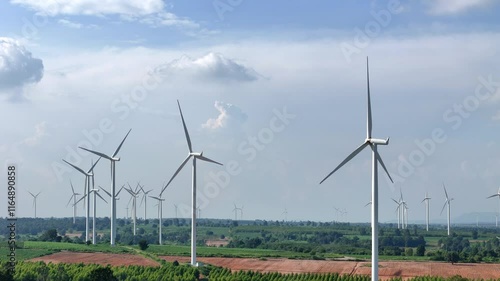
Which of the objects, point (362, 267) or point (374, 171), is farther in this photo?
point (362, 267)

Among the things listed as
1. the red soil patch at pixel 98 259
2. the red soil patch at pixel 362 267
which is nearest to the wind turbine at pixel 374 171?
the red soil patch at pixel 362 267

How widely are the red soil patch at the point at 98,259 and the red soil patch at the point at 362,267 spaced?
629cm

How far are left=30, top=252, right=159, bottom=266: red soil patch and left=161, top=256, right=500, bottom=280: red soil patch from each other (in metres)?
6.29

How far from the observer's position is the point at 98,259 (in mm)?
118750

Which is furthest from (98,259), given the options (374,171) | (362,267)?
(374,171)

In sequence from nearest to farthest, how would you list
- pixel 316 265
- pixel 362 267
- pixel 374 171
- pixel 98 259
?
pixel 374 171, pixel 362 267, pixel 316 265, pixel 98 259

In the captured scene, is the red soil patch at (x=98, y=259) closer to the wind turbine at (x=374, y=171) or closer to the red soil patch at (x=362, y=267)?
the red soil patch at (x=362, y=267)

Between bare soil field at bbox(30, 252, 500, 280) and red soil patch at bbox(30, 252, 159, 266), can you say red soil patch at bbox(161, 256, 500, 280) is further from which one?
red soil patch at bbox(30, 252, 159, 266)

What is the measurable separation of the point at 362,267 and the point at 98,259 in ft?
148

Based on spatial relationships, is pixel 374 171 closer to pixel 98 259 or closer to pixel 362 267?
pixel 362 267

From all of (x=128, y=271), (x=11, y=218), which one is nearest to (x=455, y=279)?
(x=128, y=271)

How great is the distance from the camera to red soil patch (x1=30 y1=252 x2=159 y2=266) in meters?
113

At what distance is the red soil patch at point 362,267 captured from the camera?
105m

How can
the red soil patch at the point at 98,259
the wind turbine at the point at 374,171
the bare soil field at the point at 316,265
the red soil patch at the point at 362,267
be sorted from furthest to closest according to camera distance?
the red soil patch at the point at 98,259
the bare soil field at the point at 316,265
the red soil patch at the point at 362,267
the wind turbine at the point at 374,171
